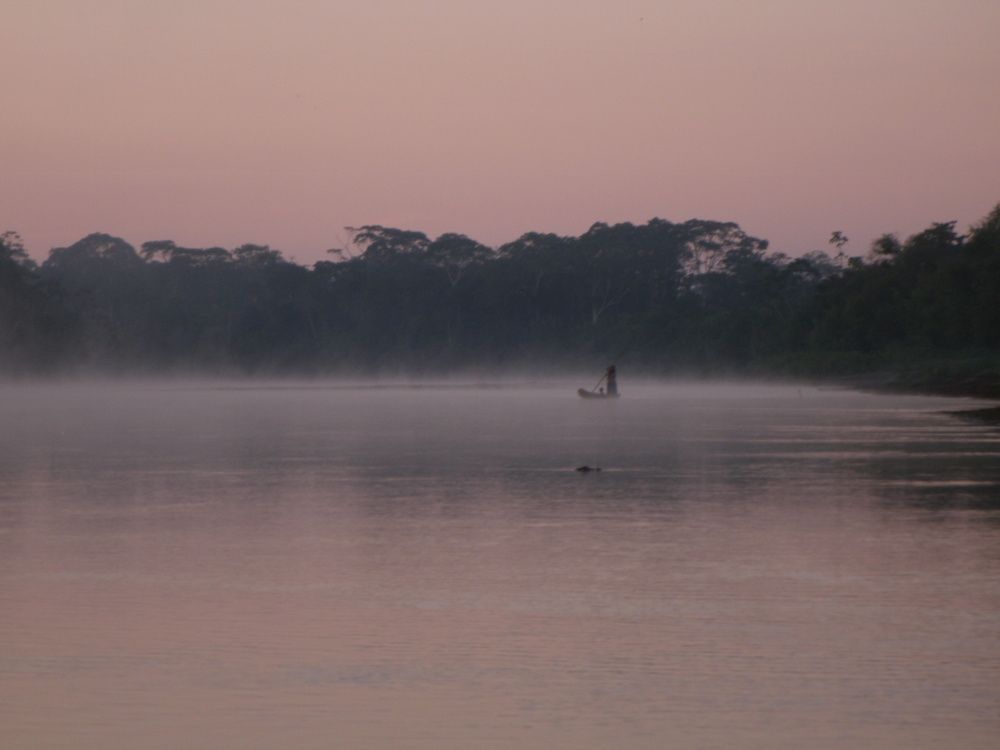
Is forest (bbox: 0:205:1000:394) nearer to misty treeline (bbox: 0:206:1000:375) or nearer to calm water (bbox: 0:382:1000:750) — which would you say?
misty treeline (bbox: 0:206:1000:375)

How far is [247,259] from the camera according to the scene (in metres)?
158

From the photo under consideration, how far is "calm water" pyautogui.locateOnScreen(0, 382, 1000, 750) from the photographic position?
8.52 metres

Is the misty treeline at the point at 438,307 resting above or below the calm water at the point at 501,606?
above

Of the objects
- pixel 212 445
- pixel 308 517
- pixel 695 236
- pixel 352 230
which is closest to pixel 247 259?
pixel 352 230

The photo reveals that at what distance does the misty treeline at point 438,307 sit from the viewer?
384 feet

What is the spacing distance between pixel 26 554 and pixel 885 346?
84716 millimetres

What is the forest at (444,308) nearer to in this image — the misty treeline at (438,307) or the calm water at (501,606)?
the misty treeline at (438,307)

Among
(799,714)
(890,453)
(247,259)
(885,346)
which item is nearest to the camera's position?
(799,714)

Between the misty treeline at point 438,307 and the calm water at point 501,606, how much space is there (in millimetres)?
85362

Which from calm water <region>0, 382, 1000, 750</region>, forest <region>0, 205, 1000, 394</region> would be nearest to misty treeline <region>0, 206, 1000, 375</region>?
forest <region>0, 205, 1000, 394</region>

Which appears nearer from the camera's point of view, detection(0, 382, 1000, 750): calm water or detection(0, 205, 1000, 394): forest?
detection(0, 382, 1000, 750): calm water

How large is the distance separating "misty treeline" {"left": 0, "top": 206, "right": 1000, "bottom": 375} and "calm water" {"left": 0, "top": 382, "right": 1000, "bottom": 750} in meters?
85.4

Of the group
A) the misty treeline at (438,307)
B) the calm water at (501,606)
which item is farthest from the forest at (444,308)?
the calm water at (501,606)

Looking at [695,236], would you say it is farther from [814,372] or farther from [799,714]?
[799,714]
